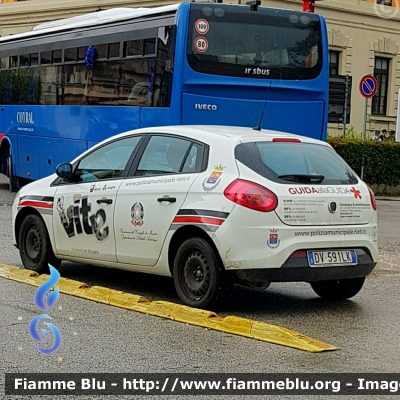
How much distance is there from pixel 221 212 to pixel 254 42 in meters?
8.44

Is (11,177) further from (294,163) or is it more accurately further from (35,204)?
(294,163)

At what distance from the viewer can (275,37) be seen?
1609cm

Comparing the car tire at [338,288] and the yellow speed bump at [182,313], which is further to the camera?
the car tire at [338,288]

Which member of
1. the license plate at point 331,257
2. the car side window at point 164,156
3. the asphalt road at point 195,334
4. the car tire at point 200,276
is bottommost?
the asphalt road at point 195,334

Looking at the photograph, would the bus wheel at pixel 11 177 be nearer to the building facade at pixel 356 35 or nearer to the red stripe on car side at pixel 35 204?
the red stripe on car side at pixel 35 204

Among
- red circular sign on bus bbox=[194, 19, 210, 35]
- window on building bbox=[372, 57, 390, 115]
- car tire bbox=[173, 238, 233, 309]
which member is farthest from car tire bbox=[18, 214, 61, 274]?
window on building bbox=[372, 57, 390, 115]

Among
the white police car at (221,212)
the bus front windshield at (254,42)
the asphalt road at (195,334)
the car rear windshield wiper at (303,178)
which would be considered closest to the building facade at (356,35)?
the bus front windshield at (254,42)

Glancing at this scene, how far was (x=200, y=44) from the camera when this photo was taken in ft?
51.0

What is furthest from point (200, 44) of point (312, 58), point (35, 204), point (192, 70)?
point (35, 204)

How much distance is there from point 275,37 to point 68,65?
487cm

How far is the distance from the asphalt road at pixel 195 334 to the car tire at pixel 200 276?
0.25 meters

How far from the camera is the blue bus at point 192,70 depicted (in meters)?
15.6

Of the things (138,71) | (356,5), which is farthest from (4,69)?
(356,5)

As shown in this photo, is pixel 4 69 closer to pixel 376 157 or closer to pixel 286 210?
pixel 376 157
